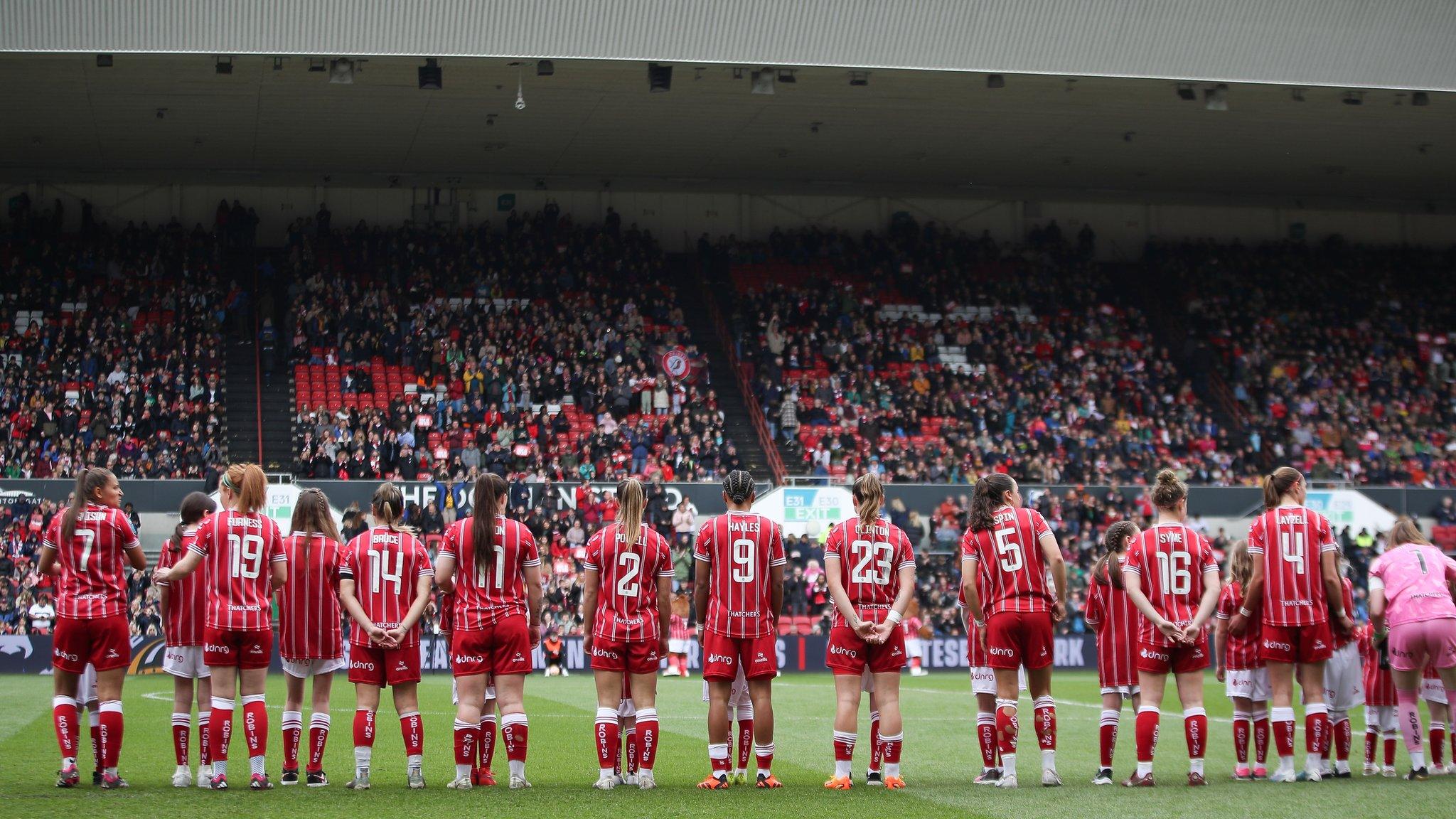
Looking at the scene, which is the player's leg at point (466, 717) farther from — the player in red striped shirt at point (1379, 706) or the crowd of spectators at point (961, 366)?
the crowd of spectators at point (961, 366)

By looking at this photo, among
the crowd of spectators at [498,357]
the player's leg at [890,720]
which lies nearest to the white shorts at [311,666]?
the player's leg at [890,720]

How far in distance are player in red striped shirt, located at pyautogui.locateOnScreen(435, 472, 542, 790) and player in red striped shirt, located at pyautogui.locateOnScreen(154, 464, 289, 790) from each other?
1.17 m

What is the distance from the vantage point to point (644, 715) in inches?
391

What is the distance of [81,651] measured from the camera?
32.0 feet

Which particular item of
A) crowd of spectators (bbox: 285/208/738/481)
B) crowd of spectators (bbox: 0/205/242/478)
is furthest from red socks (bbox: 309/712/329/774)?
crowd of spectators (bbox: 0/205/242/478)

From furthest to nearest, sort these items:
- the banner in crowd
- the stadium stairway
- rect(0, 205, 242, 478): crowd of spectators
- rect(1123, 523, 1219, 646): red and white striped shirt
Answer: the stadium stairway, rect(0, 205, 242, 478): crowd of spectators, the banner in crowd, rect(1123, 523, 1219, 646): red and white striped shirt

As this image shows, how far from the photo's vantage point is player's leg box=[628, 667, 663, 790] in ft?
32.6

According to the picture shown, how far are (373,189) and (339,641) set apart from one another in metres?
29.5

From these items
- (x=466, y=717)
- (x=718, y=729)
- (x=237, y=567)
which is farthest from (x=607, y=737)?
(x=237, y=567)

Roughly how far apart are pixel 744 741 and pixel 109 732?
13.9 ft

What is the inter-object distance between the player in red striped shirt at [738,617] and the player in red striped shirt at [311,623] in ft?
8.20

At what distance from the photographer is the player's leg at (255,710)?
9664 mm

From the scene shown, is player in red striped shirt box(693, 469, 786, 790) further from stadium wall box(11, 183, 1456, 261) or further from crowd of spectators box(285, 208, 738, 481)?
stadium wall box(11, 183, 1456, 261)

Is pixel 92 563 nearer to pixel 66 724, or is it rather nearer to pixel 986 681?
pixel 66 724
